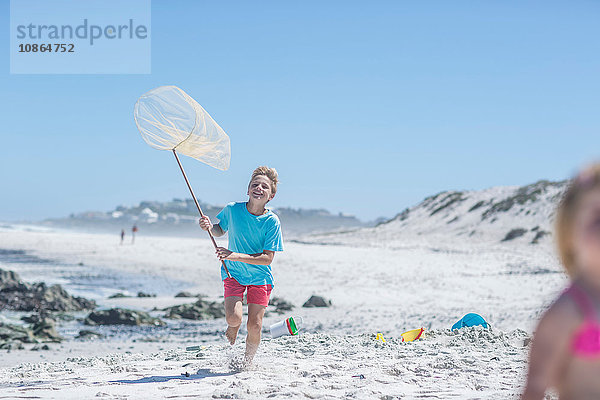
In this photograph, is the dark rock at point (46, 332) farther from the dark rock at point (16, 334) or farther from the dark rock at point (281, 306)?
the dark rock at point (281, 306)

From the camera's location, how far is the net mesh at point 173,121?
5121 millimetres

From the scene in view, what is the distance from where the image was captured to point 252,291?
5102 mm

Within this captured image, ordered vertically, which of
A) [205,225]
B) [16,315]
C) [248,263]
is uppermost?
[205,225]

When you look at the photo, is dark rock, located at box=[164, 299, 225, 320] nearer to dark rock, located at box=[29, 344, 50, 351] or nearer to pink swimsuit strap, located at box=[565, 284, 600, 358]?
dark rock, located at box=[29, 344, 50, 351]

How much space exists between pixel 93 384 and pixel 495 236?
95.4ft

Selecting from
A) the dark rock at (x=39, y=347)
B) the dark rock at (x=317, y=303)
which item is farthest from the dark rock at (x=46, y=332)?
the dark rock at (x=317, y=303)

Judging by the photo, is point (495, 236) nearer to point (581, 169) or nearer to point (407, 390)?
point (407, 390)

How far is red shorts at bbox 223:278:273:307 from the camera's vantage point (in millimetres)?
5074

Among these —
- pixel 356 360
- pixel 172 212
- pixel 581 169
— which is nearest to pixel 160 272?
pixel 356 360

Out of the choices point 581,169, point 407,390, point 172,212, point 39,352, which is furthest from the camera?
point 172,212

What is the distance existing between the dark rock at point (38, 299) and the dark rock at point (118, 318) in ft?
6.29

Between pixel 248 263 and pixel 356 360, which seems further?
pixel 356 360

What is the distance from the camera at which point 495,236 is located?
3138 centimetres

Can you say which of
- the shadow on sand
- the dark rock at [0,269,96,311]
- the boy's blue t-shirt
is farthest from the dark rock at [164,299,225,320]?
the boy's blue t-shirt
